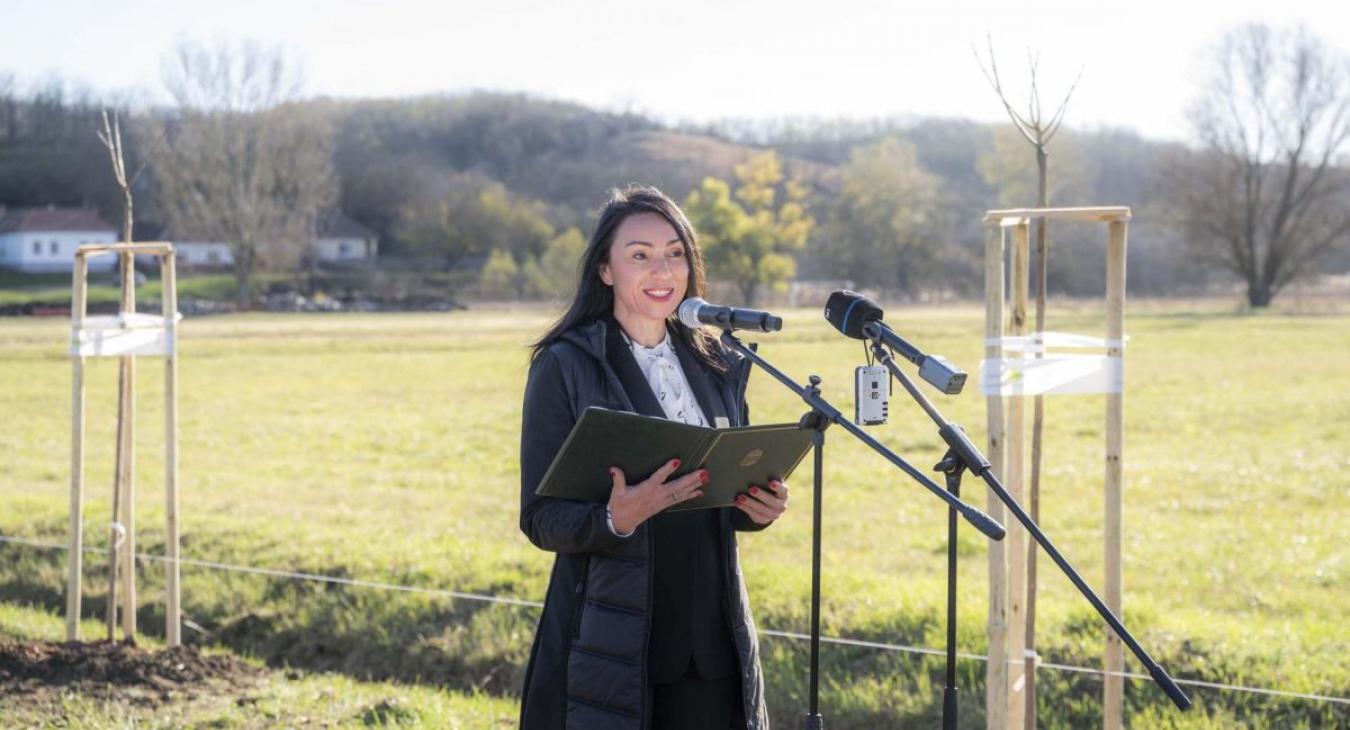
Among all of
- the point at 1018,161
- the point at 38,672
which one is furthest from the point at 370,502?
the point at 1018,161

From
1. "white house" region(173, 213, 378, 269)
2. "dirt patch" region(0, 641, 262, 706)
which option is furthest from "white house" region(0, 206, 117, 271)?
"dirt patch" region(0, 641, 262, 706)

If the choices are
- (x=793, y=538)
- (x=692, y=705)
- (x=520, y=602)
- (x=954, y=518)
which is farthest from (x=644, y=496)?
(x=793, y=538)

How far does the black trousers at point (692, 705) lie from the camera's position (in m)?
3.69

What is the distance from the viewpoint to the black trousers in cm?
369

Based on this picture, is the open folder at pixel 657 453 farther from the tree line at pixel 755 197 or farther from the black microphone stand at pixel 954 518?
the tree line at pixel 755 197

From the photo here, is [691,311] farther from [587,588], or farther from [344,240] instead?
[344,240]

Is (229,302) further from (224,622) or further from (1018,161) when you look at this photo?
(224,622)

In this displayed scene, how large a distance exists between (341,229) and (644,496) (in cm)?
12233

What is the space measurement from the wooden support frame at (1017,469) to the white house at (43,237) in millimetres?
105009

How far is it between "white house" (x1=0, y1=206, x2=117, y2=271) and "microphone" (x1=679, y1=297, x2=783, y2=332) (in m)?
106

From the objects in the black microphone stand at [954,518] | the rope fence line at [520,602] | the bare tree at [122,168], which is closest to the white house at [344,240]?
the rope fence line at [520,602]

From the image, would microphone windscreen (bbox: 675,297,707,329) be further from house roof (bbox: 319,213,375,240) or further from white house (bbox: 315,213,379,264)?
house roof (bbox: 319,213,375,240)

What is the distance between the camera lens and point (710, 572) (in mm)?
3785

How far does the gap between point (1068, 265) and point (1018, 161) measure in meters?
14.5
